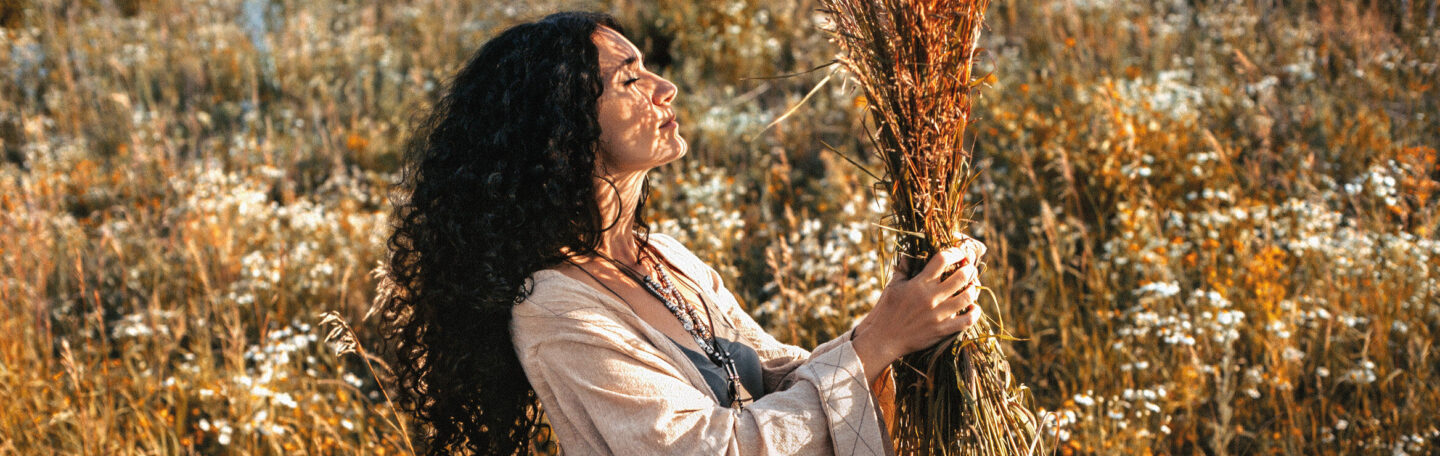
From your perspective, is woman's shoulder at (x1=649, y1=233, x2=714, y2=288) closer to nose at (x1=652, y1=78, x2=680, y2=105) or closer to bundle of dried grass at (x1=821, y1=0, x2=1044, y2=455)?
nose at (x1=652, y1=78, x2=680, y2=105)

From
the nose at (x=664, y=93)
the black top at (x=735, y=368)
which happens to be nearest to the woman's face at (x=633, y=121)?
the nose at (x=664, y=93)

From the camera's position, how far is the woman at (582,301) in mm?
1576

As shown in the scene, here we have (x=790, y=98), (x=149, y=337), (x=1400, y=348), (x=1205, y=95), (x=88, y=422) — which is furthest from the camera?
(x=790, y=98)

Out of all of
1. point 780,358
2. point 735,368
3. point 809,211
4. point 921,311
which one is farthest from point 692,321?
point 809,211

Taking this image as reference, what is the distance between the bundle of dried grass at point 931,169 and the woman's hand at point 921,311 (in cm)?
5

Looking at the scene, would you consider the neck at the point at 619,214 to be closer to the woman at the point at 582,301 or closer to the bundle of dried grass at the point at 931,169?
→ the woman at the point at 582,301

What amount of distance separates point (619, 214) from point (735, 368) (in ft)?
1.18

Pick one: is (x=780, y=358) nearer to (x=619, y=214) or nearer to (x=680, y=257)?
(x=680, y=257)

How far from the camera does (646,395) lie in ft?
5.10

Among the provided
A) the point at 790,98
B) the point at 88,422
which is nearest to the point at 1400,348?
the point at 790,98

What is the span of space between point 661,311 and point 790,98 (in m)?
3.70

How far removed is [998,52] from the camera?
6.06 metres

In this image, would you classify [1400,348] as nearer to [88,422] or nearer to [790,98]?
[790,98]

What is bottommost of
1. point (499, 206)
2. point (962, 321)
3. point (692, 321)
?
point (692, 321)
